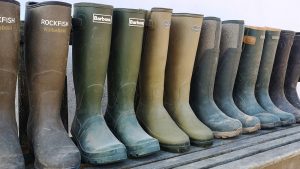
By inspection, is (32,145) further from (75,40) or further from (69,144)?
(75,40)

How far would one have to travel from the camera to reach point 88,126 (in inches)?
56.8

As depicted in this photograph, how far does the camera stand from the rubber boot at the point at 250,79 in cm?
203

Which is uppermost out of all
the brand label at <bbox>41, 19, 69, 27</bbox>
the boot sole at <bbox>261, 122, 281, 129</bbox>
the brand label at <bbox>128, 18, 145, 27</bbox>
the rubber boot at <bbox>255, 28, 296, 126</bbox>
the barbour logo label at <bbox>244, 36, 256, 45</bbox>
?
the brand label at <bbox>128, 18, 145, 27</bbox>

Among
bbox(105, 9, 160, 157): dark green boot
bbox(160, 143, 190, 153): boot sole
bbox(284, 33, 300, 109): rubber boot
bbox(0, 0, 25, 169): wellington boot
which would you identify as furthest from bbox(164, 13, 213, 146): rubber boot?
bbox(284, 33, 300, 109): rubber boot

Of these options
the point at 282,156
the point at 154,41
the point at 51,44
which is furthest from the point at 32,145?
the point at 282,156

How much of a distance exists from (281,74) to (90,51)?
51.9 inches

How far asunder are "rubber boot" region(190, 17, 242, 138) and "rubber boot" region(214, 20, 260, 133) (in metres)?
0.10

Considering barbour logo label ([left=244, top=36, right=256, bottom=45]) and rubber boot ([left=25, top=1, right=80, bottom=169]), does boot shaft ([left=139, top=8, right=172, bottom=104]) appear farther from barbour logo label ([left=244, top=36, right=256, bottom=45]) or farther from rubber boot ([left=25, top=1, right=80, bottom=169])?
barbour logo label ([left=244, top=36, right=256, bottom=45])

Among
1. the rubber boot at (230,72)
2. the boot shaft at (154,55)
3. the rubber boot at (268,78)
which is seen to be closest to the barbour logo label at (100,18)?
the boot shaft at (154,55)

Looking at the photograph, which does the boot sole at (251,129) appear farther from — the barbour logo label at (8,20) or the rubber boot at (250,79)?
the barbour logo label at (8,20)

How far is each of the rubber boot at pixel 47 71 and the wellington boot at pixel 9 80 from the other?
0.22 ft

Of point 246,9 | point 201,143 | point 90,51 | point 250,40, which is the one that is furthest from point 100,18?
point 246,9

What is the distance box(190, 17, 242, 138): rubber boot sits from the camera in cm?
179

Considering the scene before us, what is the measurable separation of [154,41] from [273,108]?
0.93 m
